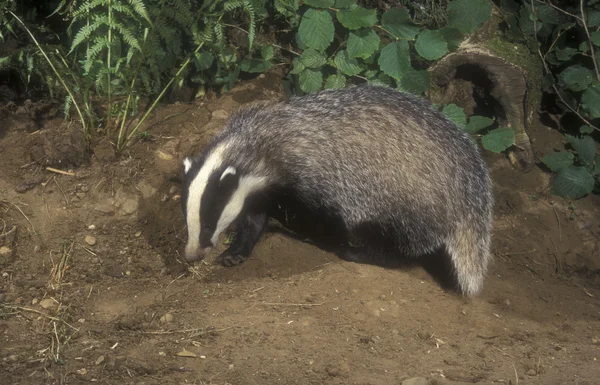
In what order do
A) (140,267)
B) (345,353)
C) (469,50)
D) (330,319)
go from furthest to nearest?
(469,50), (140,267), (330,319), (345,353)

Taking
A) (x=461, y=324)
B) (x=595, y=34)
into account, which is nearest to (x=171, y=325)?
(x=461, y=324)

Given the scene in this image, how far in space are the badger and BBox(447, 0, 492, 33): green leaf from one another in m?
0.86

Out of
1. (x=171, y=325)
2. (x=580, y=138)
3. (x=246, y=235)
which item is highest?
(x=171, y=325)

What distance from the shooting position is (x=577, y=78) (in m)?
5.75

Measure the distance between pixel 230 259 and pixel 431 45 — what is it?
2169mm

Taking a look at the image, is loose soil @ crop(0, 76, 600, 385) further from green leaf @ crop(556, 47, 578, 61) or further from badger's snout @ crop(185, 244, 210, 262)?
green leaf @ crop(556, 47, 578, 61)

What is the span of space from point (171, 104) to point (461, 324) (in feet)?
9.37

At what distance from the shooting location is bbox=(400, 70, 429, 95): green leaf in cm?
527

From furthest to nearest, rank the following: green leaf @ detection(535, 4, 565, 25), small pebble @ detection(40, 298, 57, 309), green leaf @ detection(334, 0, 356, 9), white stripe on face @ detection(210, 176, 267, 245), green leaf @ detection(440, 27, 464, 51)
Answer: green leaf @ detection(535, 4, 565, 25) < green leaf @ detection(440, 27, 464, 51) < green leaf @ detection(334, 0, 356, 9) < white stripe on face @ detection(210, 176, 267, 245) < small pebble @ detection(40, 298, 57, 309)

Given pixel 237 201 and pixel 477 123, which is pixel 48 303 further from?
pixel 477 123

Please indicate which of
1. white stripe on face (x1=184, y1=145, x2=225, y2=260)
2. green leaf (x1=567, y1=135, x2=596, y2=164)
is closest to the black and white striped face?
white stripe on face (x1=184, y1=145, x2=225, y2=260)

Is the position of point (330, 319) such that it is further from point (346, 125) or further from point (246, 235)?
point (346, 125)

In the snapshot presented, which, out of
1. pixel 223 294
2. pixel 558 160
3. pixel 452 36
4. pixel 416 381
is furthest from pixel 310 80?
pixel 416 381

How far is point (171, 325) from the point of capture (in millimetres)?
3842
